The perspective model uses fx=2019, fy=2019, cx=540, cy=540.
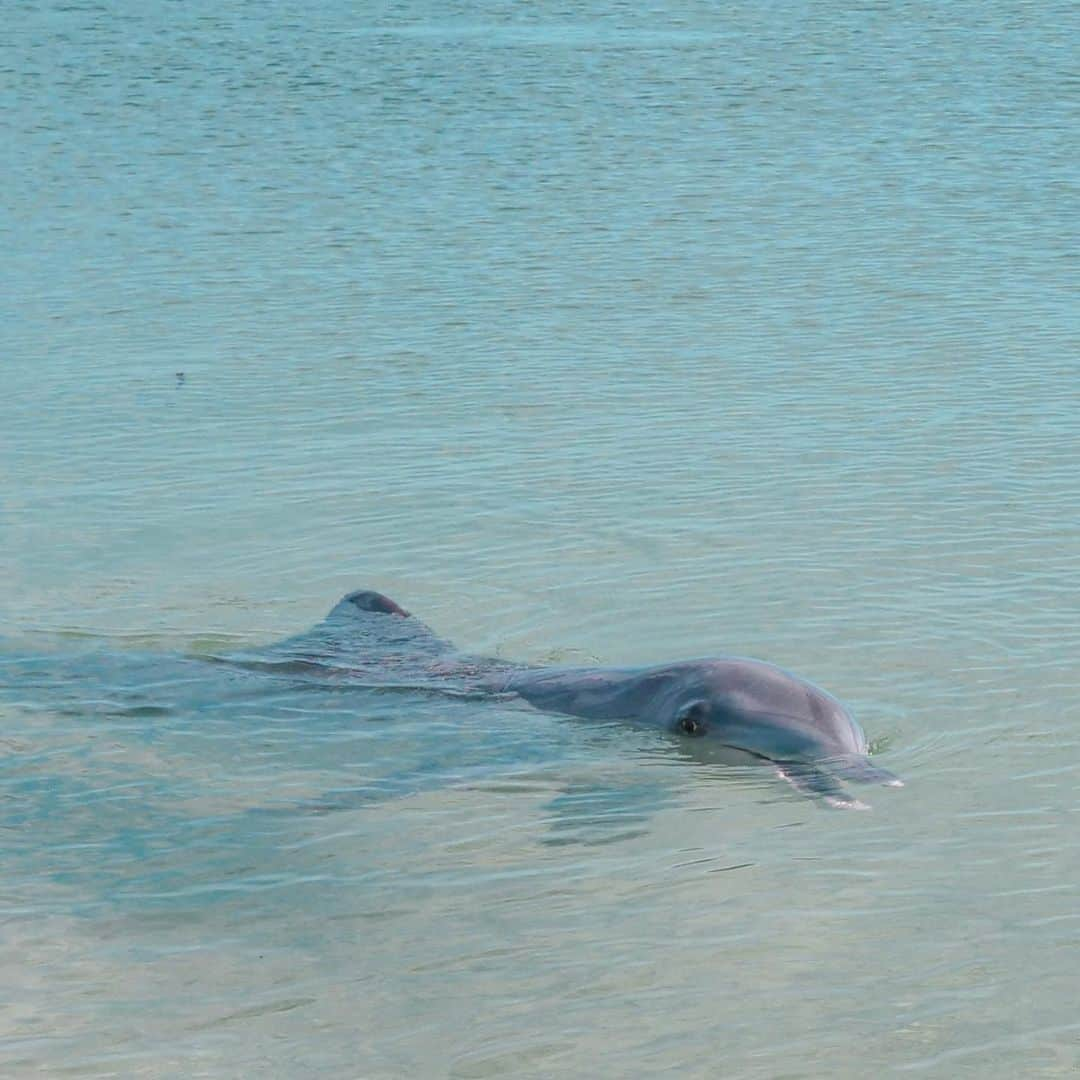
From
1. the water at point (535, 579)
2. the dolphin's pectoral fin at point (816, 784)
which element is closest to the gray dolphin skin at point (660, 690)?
the dolphin's pectoral fin at point (816, 784)

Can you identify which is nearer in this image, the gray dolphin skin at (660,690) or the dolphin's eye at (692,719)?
the gray dolphin skin at (660,690)

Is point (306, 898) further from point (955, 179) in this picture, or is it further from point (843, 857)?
point (955, 179)

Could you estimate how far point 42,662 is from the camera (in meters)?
10.4

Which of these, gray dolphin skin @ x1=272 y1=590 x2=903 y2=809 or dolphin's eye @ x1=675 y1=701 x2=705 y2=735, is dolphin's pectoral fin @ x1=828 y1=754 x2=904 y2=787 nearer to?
gray dolphin skin @ x1=272 y1=590 x2=903 y2=809

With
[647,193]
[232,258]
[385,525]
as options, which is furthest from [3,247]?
[385,525]

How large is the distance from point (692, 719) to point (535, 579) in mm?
3088

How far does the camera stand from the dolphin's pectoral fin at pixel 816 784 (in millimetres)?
8242

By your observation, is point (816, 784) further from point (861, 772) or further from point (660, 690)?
point (660, 690)

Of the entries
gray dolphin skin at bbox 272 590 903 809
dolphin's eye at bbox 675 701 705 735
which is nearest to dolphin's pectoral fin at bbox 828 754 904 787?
gray dolphin skin at bbox 272 590 903 809

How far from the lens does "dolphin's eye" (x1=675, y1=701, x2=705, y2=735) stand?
8688 millimetres

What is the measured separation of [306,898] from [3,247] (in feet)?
51.9

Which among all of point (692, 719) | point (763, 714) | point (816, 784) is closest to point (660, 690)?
point (692, 719)

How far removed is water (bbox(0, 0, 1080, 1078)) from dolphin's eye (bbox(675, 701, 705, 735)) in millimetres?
164

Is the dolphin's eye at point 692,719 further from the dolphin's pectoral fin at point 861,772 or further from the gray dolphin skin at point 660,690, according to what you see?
the dolphin's pectoral fin at point 861,772
